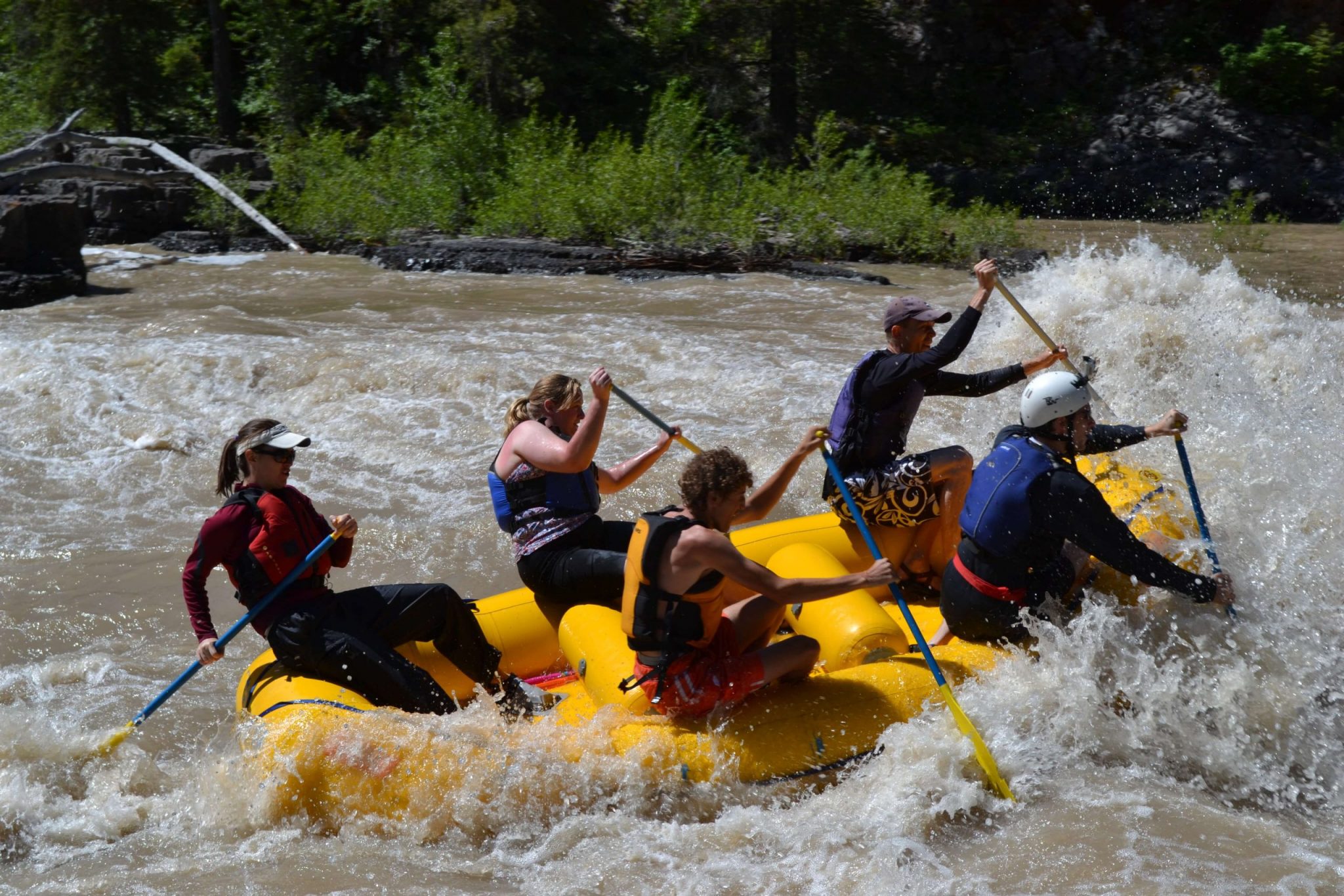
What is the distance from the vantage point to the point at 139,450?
8102 millimetres

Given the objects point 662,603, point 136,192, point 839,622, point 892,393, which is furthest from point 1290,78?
point 662,603

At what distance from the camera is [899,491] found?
4676 mm

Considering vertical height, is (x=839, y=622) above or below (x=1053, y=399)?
below

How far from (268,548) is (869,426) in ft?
7.17

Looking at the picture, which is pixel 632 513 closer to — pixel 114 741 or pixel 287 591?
pixel 287 591

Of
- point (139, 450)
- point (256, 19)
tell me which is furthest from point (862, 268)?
point (256, 19)

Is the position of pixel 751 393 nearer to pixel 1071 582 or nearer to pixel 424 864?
pixel 1071 582

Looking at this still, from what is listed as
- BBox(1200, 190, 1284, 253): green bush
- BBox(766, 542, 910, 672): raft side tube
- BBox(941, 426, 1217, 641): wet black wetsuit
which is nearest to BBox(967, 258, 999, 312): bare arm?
BBox(941, 426, 1217, 641): wet black wetsuit

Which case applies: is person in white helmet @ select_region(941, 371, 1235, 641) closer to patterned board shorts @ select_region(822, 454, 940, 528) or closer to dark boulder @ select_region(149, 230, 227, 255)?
patterned board shorts @ select_region(822, 454, 940, 528)

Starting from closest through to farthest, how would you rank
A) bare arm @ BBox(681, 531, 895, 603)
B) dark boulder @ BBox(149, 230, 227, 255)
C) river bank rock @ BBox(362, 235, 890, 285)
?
bare arm @ BBox(681, 531, 895, 603), river bank rock @ BBox(362, 235, 890, 285), dark boulder @ BBox(149, 230, 227, 255)

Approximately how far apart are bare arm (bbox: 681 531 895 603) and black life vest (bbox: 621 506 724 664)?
0.07m

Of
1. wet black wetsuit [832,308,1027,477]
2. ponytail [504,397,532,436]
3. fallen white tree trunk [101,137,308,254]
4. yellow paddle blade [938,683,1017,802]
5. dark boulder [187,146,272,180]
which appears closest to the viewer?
yellow paddle blade [938,683,1017,802]

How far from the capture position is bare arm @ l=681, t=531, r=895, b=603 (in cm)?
349

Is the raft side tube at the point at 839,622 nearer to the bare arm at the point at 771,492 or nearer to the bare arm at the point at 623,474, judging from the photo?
the bare arm at the point at 771,492
